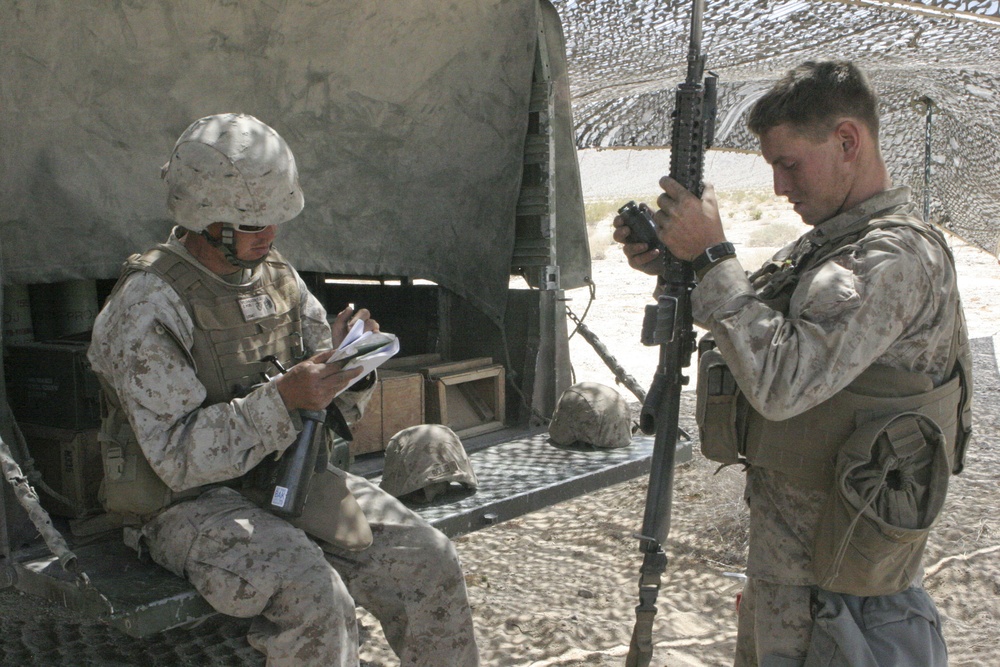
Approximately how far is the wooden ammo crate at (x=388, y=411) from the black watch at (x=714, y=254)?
6.85ft

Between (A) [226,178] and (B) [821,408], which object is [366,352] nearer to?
(A) [226,178]

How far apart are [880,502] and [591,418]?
2082mm

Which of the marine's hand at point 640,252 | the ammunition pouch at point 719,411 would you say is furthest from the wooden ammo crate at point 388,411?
the ammunition pouch at point 719,411

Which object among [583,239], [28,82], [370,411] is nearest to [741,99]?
[583,239]

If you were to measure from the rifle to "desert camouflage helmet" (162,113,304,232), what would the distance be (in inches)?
36.5

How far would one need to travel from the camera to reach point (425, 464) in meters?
3.34

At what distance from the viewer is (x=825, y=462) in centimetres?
208

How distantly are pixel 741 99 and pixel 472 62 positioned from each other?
6.69 metres

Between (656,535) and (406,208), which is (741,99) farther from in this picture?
(656,535)

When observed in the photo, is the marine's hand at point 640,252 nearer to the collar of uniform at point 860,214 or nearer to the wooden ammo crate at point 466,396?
the collar of uniform at point 860,214

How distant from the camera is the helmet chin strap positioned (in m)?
2.48

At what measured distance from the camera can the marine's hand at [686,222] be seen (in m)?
2.10

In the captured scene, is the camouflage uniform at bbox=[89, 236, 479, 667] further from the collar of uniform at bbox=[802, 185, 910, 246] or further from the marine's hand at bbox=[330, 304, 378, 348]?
the collar of uniform at bbox=[802, 185, 910, 246]

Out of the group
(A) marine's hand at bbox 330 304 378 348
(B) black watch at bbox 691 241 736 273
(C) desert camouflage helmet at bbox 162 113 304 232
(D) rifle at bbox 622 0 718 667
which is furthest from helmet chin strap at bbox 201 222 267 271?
(B) black watch at bbox 691 241 736 273
